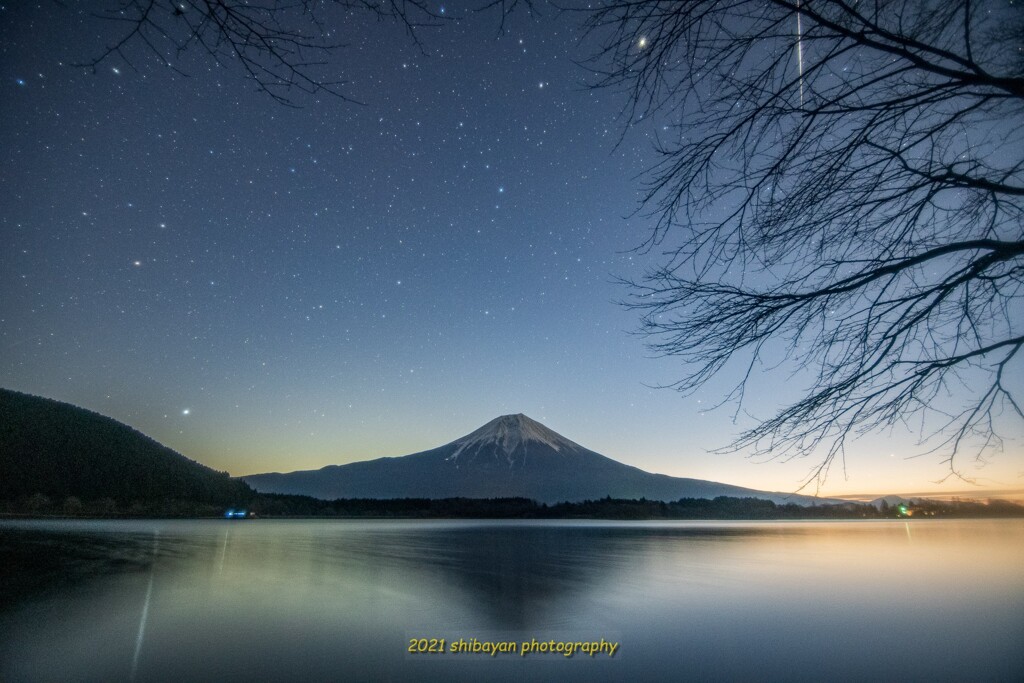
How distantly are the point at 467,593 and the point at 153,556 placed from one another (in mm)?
7943

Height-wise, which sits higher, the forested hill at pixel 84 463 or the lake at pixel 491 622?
the forested hill at pixel 84 463

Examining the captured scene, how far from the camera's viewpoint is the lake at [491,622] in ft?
12.4

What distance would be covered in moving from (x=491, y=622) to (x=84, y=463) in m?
48.9

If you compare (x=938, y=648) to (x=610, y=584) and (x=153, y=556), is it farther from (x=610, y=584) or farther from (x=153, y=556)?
(x=153, y=556)

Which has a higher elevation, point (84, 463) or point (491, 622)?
point (84, 463)

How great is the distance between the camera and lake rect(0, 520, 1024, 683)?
12.4 feet

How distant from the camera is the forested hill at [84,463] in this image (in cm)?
3844

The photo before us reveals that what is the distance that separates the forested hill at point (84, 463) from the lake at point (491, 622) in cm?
3743

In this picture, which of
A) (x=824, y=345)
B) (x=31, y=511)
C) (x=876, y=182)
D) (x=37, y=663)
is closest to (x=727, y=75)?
(x=876, y=182)

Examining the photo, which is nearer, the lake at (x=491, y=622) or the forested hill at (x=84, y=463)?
the lake at (x=491, y=622)

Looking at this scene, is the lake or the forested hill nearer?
the lake

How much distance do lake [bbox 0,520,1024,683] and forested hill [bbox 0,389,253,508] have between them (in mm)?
37427

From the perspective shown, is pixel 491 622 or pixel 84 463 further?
pixel 84 463

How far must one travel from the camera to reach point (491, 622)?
504cm
